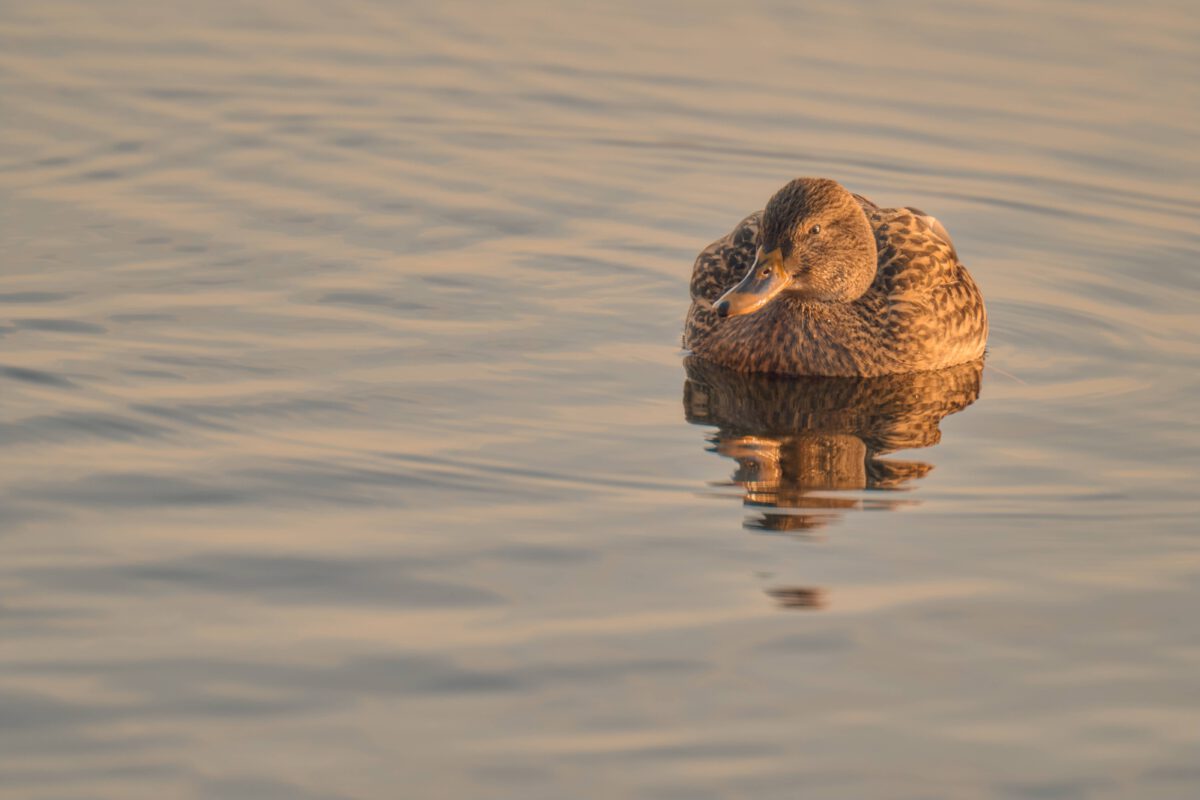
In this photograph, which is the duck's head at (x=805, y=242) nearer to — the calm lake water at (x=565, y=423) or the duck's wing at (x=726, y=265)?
the duck's wing at (x=726, y=265)

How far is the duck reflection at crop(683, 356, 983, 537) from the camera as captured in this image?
807 cm

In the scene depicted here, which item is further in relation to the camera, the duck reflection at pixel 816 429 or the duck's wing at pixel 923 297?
the duck's wing at pixel 923 297

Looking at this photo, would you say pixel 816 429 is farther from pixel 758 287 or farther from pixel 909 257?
pixel 909 257

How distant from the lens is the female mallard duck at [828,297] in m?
9.91

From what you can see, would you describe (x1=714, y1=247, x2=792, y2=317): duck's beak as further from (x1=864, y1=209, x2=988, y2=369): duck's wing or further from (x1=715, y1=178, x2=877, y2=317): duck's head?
(x1=864, y1=209, x2=988, y2=369): duck's wing

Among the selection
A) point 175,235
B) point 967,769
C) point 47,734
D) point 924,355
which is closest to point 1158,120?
point 924,355

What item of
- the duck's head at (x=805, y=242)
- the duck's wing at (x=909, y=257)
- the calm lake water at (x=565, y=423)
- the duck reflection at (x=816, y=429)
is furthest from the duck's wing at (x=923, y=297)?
the duck's head at (x=805, y=242)

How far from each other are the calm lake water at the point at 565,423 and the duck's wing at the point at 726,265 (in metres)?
0.34

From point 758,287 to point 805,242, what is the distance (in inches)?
15.4

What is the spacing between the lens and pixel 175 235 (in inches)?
449

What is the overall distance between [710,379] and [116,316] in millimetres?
2921

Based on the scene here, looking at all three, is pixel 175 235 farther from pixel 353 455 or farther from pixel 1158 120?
pixel 1158 120

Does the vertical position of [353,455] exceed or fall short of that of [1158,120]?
it falls short

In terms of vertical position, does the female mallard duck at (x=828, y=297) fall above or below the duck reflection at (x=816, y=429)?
above
